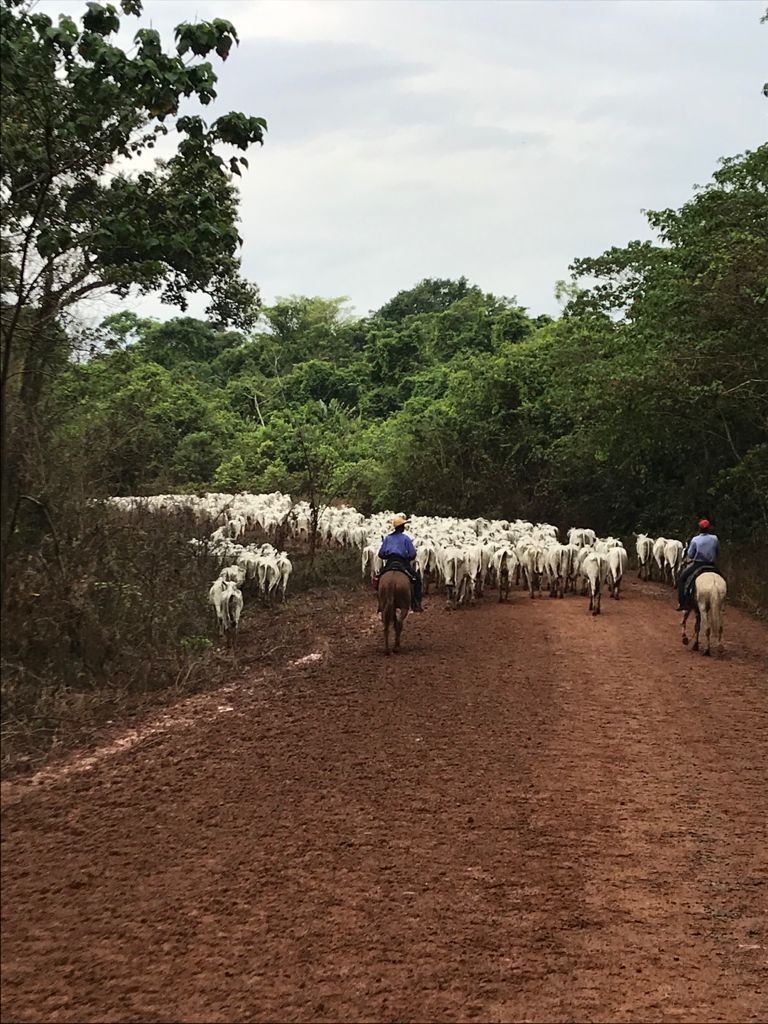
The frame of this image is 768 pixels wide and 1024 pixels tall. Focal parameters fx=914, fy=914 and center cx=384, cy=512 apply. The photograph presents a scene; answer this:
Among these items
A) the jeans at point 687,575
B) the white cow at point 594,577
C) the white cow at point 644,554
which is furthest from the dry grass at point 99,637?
the white cow at point 644,554

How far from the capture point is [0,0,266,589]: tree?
6.11 m

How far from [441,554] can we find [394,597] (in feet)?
17.1

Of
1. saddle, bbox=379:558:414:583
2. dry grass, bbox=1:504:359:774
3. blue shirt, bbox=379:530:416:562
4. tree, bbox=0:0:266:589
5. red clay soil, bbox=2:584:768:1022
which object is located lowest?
red clay soil, bbox=2:584:768:1022

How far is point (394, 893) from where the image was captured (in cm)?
497

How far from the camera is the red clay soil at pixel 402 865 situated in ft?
13.3

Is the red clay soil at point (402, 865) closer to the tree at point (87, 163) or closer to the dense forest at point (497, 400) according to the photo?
the tree at point (87, 163)

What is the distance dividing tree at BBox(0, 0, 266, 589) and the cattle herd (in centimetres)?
410

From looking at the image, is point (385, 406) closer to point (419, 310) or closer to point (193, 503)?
point (419, 310)

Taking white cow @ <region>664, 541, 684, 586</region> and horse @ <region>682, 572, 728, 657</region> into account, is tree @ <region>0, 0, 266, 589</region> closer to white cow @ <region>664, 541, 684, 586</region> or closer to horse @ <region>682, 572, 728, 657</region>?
horse @ <region>682, 572, 728, 657</region>

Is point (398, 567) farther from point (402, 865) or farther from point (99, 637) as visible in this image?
point (402, 865)

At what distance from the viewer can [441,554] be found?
16469 mm

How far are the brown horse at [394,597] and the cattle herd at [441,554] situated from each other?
1.78 meters

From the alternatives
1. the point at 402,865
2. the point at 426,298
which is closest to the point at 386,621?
the point at 402,865

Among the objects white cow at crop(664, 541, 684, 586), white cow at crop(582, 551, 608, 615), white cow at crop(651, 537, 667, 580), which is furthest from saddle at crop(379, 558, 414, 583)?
white cow at crop(651, 537, 667, 580)
